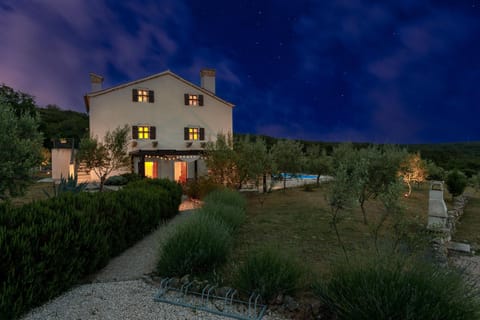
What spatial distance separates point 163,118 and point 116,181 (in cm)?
634

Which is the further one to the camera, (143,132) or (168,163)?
(168,163)

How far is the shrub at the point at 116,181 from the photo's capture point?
717 inches

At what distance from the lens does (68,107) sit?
235 feet

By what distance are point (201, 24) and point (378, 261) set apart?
41.5 metres

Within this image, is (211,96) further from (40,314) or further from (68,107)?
(68,107)

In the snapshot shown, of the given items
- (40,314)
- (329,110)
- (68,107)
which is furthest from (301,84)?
(68,107)

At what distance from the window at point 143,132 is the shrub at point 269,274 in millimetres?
17899

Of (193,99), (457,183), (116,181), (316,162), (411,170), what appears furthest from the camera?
(316,162)

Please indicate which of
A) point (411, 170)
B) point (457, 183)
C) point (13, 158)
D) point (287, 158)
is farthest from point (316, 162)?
point (13, 158)

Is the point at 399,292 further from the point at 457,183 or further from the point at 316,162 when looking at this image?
the point at 316,162

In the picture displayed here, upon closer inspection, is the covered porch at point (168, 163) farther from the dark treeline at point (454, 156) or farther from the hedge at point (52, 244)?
the hedge at point (52, 244)

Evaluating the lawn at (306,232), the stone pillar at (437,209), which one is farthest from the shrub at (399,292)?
the stone pillar at (437,209)

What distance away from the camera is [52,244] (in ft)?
12.1

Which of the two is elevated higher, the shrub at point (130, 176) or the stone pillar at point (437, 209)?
the shrub at point (130, 176)
